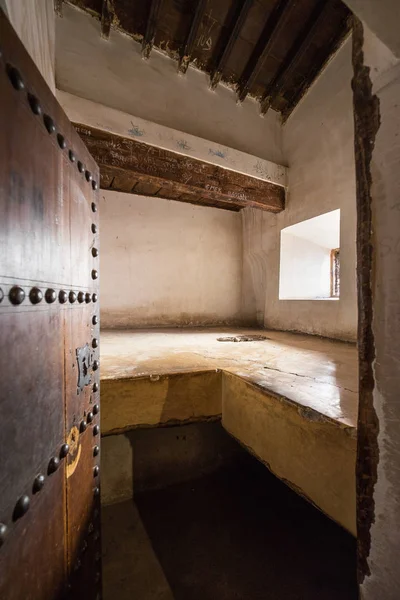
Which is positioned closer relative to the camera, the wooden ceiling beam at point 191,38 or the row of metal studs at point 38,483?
the row of metal studs at point 38,483

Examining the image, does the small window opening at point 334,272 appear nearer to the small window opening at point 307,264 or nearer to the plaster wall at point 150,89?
the small window opening at point 307,264

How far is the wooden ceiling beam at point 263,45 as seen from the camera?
284 cm

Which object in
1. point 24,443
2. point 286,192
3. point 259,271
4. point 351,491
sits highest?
point 286,192

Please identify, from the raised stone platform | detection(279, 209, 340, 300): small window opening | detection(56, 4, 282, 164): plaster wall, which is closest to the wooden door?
the raised stone platform

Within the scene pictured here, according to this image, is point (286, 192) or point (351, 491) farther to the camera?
point (286, 192)

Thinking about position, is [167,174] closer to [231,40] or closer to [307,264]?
[231,40]

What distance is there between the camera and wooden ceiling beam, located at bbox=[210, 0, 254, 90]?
2.78 metres

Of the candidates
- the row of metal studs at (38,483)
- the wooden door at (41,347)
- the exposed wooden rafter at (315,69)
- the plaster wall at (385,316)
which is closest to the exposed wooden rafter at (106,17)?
the exposed wooden rafter at (315,69)

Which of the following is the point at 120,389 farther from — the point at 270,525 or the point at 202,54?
the point at 202,54

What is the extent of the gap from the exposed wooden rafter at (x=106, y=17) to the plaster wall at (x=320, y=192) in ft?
8.97

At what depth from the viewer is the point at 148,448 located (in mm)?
2818

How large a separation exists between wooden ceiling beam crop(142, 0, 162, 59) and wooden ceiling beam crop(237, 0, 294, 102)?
4.24ft

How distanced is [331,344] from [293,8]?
12.6 ft

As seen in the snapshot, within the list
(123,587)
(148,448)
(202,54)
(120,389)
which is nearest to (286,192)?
(202,54)
